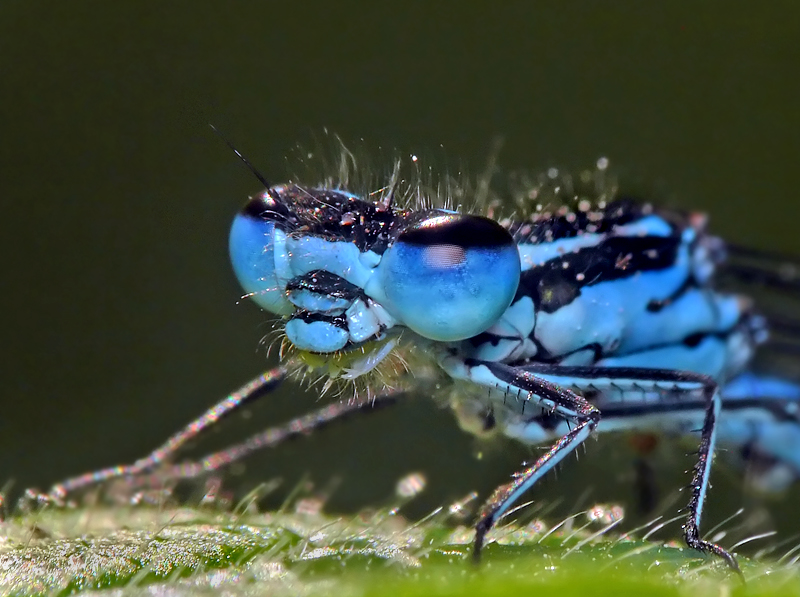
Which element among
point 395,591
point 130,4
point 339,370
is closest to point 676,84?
point 130,4

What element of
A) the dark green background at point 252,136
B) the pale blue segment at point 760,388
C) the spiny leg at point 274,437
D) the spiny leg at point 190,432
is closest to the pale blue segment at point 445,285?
the spiny leg at point 190,432

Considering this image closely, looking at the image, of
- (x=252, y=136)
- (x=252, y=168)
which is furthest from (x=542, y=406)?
(x=252, y=136)

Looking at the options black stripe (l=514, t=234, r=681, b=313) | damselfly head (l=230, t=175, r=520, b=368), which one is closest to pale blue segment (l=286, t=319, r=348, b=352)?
damselfly head (l=230, t=175, r=520, b=368)

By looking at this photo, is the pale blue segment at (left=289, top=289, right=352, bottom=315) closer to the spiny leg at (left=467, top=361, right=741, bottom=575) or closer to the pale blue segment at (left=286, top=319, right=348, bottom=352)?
the pale blue segment at (left=286, top=319, right=348, bottom=352)

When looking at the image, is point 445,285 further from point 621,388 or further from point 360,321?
point 621,388

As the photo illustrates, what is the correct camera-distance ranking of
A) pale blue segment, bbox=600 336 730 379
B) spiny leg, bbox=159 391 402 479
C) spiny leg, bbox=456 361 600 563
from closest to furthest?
spiny leg, bbox=456 361 600 563
pale blue segment, bbox=600 336 730 379
spiny leg, bbox=159 391 402 479

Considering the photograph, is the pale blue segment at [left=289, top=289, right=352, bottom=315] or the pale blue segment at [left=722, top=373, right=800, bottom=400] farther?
the pale blue segment at [left=722, top=373, right=800, bottom=400]
